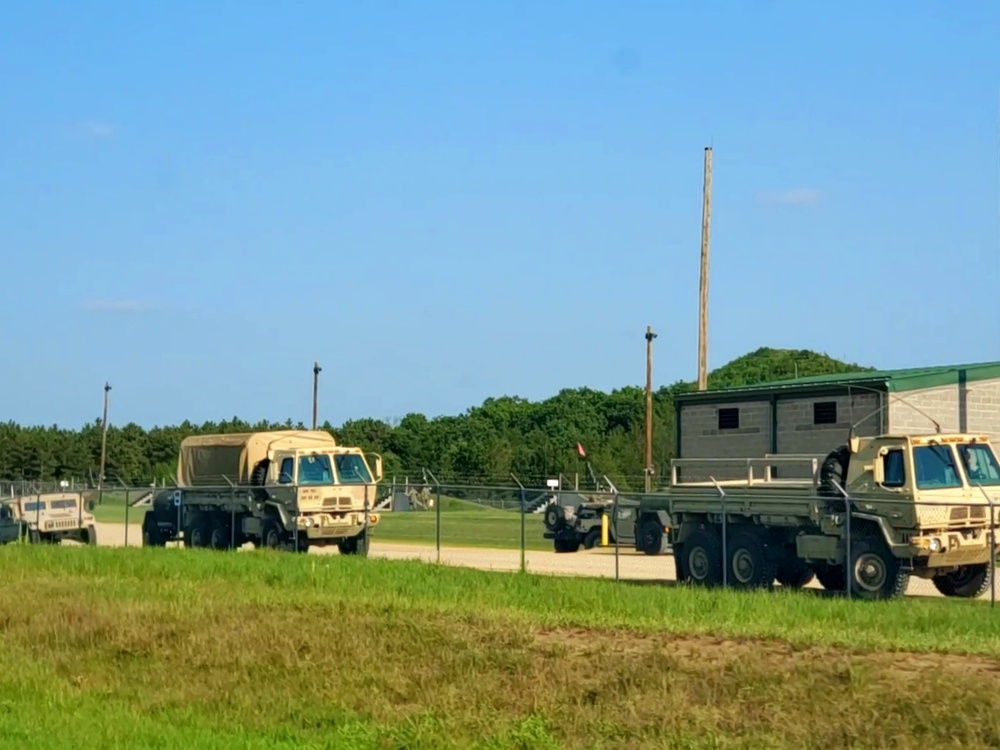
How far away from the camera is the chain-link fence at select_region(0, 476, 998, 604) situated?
2303cm

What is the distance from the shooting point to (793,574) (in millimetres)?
26000

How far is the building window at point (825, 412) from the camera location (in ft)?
132

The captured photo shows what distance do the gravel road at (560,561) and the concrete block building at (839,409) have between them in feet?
20.0

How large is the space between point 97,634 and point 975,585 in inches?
551

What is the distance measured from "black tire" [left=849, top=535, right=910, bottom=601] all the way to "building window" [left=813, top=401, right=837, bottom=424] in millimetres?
16906

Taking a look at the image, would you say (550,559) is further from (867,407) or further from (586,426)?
(586,426)

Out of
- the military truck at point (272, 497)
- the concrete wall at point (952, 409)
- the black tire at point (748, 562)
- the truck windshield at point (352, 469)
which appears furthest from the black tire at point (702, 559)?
the concrete wall at point (952, 409)

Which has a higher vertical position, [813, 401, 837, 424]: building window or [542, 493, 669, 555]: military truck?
[813, 401, 837, 424]: building window

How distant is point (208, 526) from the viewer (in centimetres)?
3719

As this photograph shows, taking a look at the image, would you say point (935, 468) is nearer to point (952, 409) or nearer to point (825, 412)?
point (825, 412)

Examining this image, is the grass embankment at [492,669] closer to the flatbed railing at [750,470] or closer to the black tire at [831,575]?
the black tire at [831,575]

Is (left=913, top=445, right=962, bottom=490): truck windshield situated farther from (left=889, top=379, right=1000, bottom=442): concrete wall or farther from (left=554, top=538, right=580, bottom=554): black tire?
(left=554, top=538, right=580, bottom=554): black tire

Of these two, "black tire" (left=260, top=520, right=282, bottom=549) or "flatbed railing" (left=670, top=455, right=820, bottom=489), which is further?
"black tire" (left=260, top=520, right=282, bottom=549)

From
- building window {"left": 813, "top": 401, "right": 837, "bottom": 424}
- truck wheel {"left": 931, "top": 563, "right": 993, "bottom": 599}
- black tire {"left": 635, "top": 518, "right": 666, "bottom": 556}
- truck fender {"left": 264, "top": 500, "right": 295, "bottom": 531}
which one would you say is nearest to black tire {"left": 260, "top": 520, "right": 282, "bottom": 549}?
truck fender {"left": 264, "top": 500, "right": 295, "bottom": 531}
